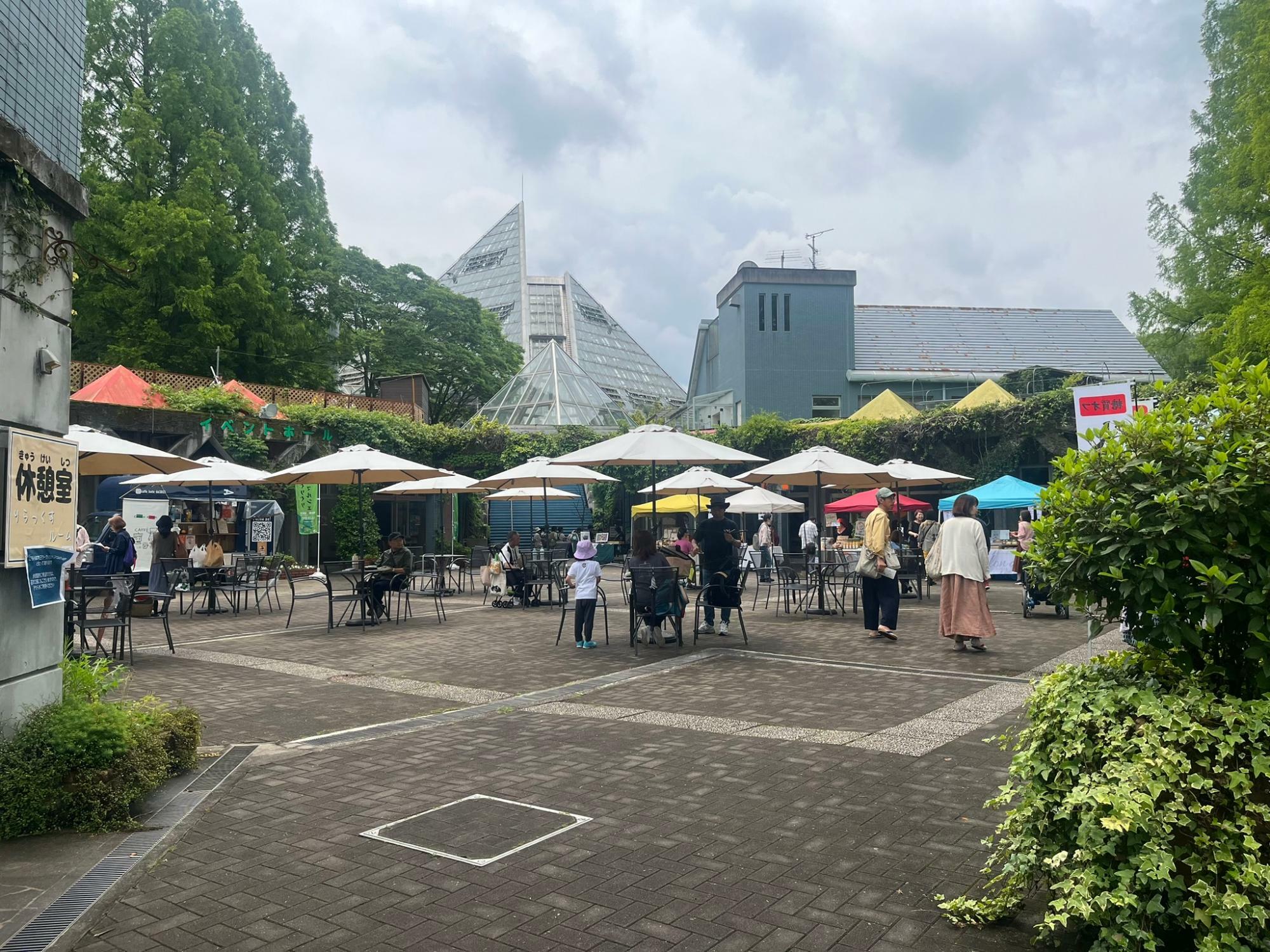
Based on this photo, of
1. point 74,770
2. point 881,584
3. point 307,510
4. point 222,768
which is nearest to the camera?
point 74,770

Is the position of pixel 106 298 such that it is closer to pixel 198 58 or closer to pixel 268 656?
pixel 198 58

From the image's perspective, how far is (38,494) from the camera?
15.4 ft

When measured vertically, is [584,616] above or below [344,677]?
above

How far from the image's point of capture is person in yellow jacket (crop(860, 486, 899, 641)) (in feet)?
35.0

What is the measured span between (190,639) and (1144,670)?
11008mm

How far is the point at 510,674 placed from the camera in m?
8.75

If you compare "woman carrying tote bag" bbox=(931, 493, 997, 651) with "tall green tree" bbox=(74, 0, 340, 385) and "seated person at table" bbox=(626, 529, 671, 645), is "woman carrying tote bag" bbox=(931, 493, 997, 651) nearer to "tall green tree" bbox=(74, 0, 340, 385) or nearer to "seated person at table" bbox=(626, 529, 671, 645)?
"seated person at table" bbox=(626, 529, 671, 645)

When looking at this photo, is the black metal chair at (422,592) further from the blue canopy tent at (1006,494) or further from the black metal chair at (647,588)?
the blue canopy tent at (1006,494)

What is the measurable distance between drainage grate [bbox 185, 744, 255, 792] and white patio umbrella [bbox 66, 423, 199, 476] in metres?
7.12

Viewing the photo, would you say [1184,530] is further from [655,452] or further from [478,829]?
[655,452]

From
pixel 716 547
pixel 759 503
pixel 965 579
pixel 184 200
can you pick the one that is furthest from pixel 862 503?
pixel 184 200

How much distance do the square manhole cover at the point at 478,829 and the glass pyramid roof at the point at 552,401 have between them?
96.7 feet

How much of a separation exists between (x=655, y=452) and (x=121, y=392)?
57.4ft

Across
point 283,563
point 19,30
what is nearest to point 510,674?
point 19,30
